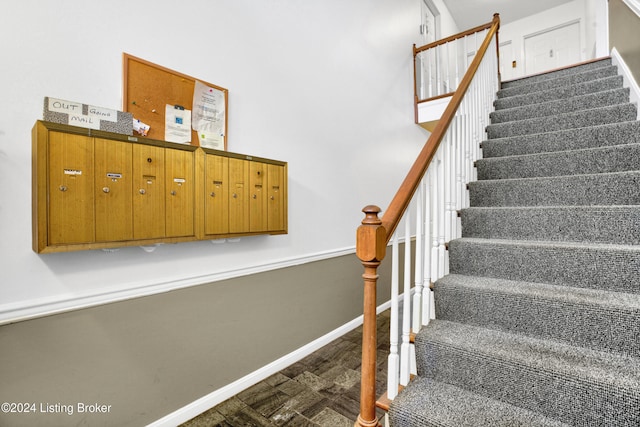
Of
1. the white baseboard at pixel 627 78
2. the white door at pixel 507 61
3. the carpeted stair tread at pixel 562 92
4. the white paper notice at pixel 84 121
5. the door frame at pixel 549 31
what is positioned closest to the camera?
the white paper notice at pixel 84 121

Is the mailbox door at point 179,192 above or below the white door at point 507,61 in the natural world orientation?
below

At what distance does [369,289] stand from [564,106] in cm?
253

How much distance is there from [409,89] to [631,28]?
1995 mm

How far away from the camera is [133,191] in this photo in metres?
1.23

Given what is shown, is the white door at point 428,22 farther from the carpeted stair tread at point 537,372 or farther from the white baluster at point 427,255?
the carpeted stair tread at point 537,372

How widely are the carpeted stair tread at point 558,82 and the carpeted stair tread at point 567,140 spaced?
1.20 metres

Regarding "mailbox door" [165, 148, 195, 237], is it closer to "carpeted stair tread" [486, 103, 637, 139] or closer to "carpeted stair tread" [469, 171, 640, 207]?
"carpeted stair tread" [469, 171, 640, 207]

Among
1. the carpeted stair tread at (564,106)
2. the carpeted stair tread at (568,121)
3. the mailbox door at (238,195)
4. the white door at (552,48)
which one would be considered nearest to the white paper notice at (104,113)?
the mailbox door at (238,195)

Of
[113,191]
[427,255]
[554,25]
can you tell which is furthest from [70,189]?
[554,25]

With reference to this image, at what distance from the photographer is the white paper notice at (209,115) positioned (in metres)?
1.56

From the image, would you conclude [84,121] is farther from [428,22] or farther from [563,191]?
[428,22]

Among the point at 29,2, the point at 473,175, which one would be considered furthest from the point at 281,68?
the point at 473,175

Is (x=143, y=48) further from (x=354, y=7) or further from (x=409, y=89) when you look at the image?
(x=409, y=89)

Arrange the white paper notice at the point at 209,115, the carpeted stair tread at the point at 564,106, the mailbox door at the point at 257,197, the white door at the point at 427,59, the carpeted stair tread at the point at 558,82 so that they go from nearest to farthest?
the white paper notice at the point at 209,115 < the mailbox door at the point at 257,197 < the carpeted stair tread at the point at 564,106 < the carpeted stair tread at the point at 558,82 < the white door at the point at 427,59
